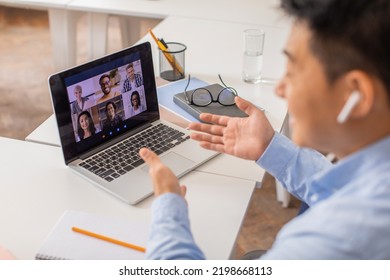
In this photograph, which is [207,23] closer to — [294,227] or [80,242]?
[80,242]

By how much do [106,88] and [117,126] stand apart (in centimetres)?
11

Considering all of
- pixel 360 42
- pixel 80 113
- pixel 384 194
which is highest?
pixel 360 42

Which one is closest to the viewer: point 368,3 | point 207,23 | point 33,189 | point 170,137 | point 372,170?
point 368,3

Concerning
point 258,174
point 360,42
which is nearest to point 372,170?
point 360,42

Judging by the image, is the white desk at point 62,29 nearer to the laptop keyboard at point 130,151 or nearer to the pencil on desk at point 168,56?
the pencil on desk at point 168,56

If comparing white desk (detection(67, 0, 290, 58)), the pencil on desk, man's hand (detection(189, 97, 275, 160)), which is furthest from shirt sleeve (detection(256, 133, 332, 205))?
white desk (detection(67, 0, 290, 58))

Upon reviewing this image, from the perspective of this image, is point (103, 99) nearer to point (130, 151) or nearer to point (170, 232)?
point (130, 151)

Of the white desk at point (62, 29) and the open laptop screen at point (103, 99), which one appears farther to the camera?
the white desk at point (62, 29)

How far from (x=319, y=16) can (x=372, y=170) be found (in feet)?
0.78

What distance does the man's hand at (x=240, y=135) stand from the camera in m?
1.31

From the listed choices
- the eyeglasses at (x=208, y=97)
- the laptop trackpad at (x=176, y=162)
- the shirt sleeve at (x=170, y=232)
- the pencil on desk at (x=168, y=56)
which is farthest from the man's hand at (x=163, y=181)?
the pencil on desk at (x=168, y=56)

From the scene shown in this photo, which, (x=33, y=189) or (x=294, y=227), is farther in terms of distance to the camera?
(x=33, y=189)

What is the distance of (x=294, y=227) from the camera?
84 cm

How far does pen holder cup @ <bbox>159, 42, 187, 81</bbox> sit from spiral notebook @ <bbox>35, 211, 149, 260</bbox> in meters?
0.78
